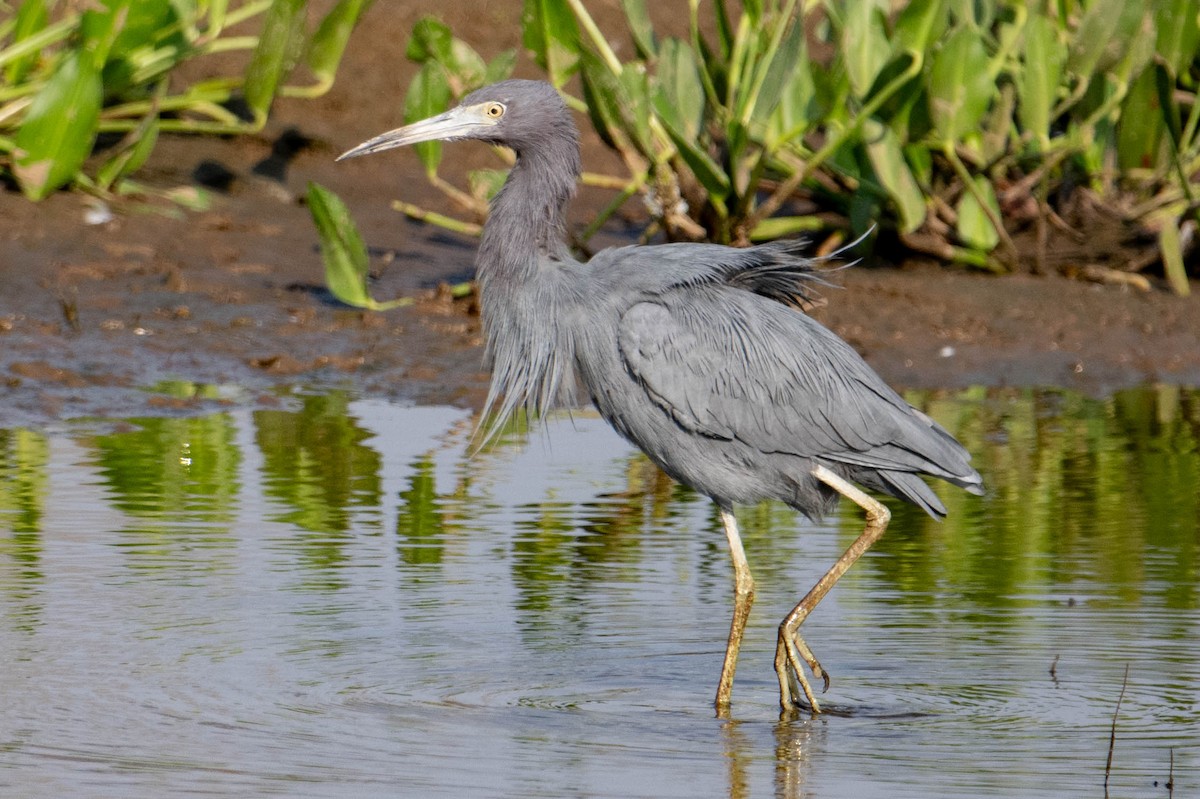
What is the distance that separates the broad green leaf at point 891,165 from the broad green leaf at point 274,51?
10.7 feet

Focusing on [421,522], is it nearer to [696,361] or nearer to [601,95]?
[696,361]

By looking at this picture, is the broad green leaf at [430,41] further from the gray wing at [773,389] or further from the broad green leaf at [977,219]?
the gray wing at [773,389]

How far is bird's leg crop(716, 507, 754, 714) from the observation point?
503cm

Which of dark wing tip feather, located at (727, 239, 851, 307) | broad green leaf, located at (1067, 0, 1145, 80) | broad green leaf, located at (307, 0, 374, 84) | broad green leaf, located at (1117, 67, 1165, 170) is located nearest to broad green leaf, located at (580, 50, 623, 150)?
broad green leaf, located at (307, 0, 374, 84)

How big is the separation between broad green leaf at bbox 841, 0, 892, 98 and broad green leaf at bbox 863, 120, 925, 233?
0.97 ft

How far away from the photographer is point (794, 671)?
5203 millimetres

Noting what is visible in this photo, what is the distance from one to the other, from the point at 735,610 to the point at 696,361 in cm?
70

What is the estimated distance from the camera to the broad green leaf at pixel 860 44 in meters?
9.26

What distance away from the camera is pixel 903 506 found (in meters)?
7.65

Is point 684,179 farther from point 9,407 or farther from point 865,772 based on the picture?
point 865,772

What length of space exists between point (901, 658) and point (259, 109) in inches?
265

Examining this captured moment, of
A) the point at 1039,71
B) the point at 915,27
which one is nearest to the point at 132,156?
the point at 915,27

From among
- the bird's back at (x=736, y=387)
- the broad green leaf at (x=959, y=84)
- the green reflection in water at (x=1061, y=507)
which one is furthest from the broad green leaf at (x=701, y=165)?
the bird's back at (x=736, y=387)

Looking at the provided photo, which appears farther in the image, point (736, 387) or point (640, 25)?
point (640, 25)
